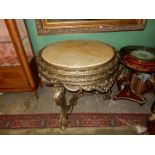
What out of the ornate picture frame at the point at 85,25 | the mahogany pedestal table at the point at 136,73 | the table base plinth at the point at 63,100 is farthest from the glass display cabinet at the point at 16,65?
the mahogany pedestal table at the point at 136,73

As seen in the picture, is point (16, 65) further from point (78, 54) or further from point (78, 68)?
point (78, 68)

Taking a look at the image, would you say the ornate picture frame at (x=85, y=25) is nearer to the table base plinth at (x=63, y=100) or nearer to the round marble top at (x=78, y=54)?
the round marble top at (x=78, y=54)

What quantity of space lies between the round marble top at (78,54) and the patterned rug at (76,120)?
0.92 m

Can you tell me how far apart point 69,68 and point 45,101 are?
1.18 meters

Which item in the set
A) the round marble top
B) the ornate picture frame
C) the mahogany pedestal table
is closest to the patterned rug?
the mahogany pedestal table

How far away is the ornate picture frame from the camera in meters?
2.46

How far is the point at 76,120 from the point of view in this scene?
229cm

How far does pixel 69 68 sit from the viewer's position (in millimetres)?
1643

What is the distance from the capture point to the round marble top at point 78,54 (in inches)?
67.0

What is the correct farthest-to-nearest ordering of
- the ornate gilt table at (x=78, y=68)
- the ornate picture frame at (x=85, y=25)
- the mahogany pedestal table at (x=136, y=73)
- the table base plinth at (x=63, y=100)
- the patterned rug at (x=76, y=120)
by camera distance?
1. the ornate picture frame at (x=85, y=25)
2. the patterned rug at (x=76, y=120)
3. the mahogany pedestal table at (x=136, y=73)
4. the table base plinth at (x=63, y=100)
5. the ornate gilt table at (x=78, y=68)

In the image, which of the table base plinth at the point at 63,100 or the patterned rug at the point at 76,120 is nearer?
the table base plinth at the point at 63,100
